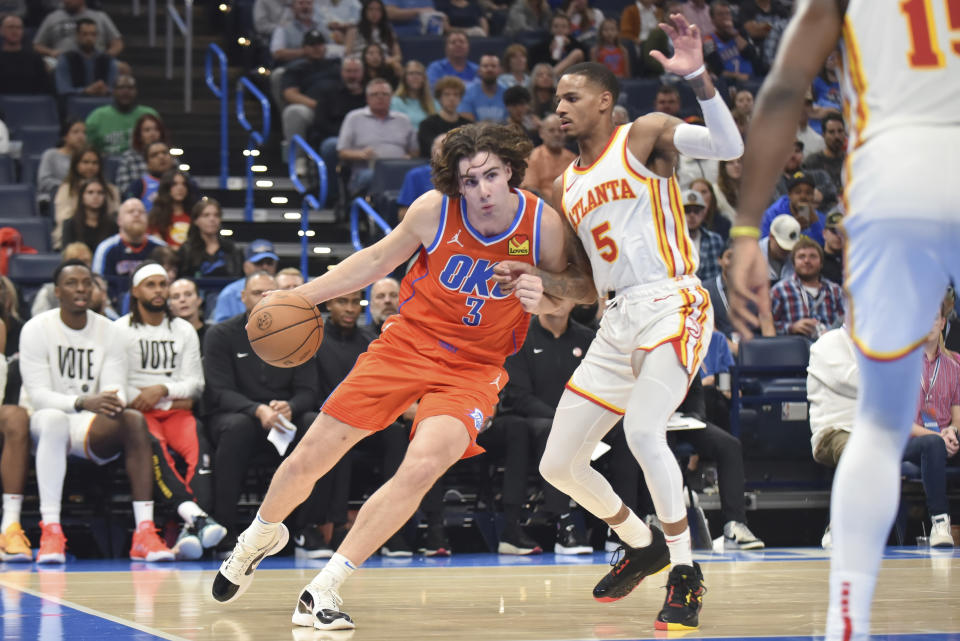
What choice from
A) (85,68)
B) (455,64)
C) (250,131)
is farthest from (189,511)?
(455,64)

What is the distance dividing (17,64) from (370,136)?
3588 mm

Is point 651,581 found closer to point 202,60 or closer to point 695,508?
point 695,508

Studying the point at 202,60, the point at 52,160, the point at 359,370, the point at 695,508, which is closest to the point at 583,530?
the point at 695,508

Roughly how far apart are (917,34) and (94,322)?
21.0ft

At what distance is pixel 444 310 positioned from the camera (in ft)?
15.8

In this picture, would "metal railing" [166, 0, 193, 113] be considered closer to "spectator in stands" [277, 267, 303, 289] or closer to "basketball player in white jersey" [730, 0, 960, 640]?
"spectator in stands" [277, 267, 303, 289]

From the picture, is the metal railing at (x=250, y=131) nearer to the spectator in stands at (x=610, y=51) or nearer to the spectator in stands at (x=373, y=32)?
the spectator in stands at (x=373, y=32)

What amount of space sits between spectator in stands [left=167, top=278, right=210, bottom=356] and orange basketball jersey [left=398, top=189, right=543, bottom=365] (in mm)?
3983

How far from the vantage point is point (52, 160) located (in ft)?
35.1

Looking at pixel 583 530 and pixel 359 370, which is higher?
pixel 359 370

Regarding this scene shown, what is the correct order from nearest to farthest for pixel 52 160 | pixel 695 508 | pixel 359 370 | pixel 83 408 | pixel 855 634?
pixel 855 634 < pixel 359 370 < pixel 83 408 < pixel 695 508 < pixel 52 160

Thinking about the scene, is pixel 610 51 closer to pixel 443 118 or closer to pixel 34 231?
pixel 443 118

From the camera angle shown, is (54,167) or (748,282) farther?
(54,167)

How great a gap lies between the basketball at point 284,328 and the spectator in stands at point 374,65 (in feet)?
25.6
